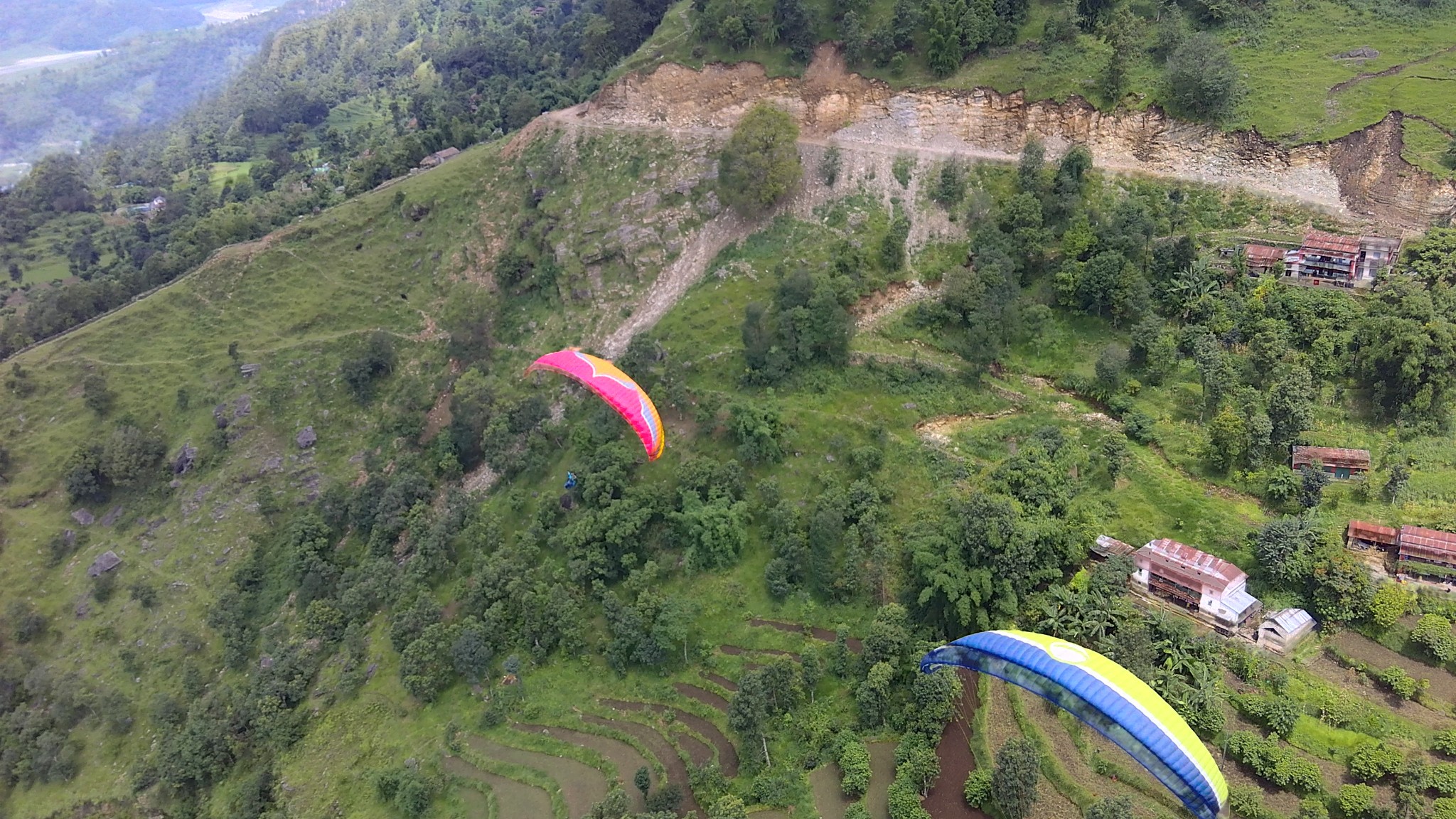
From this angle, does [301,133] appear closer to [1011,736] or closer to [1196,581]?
[1011,736]

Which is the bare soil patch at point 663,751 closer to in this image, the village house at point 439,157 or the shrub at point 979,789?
the shrub at point 979,789

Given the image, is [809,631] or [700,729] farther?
[809,631]

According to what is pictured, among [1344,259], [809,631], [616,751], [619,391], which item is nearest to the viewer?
[616,751]

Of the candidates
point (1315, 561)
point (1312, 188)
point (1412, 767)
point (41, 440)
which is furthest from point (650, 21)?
point (1412, 767)

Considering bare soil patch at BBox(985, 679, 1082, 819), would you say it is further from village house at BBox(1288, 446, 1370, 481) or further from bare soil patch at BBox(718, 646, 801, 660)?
village house at BBox(1288, 446, 1370, 481)

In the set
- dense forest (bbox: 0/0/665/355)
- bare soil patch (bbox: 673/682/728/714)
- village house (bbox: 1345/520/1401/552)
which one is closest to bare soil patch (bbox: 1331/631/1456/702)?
village house (bbox: 1345/520/1401/552)

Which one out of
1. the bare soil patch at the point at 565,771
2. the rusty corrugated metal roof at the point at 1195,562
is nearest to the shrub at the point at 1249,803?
the rusty corrugated metal roof at the point at 1195,562

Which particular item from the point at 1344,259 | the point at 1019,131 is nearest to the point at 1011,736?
the point at 1344,259
